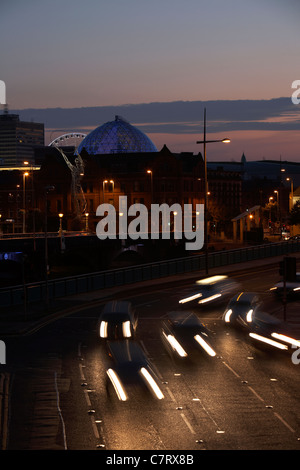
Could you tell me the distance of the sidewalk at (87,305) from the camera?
38.1 metres

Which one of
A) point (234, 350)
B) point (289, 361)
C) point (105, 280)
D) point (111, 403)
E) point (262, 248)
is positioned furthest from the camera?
point (262, 248)

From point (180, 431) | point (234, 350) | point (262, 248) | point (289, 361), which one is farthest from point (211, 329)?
point (262, 248)

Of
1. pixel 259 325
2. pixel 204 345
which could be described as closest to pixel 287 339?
pixel 259 325

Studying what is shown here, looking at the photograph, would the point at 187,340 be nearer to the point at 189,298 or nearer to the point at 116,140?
the point at 189,298

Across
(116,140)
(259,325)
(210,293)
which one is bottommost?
(210,293)

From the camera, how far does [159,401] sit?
2158 centimetres

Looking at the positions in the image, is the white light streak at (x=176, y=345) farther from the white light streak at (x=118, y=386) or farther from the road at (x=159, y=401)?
the white light streak at (x=118, y=386)

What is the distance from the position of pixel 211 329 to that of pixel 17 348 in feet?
33.8

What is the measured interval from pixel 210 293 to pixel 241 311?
13.5 m

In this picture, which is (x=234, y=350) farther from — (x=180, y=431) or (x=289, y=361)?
(x=180, y=431)

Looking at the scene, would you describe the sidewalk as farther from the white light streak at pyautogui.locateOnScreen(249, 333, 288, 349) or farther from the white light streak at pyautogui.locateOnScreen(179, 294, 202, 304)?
the white light streak at pyautogui.locateOnScreen(179, 294, 202, 304)

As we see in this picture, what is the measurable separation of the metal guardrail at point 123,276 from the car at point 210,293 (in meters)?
5.78

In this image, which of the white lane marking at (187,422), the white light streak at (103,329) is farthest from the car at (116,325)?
the white lane marking at (187,422)

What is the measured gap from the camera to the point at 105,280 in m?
56.4
